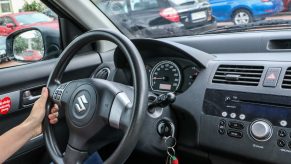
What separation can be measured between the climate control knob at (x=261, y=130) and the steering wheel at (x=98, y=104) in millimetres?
571

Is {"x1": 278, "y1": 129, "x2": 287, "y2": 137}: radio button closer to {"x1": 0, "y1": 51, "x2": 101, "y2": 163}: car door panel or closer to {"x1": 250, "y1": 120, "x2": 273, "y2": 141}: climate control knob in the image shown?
{"x1": 250, "y1": 120, "x2": 273, "y2": 141}: climate control knob

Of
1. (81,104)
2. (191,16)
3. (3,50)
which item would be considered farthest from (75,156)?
(191,16)

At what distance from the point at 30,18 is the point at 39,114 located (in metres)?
1.01

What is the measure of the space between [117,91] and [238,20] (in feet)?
3.96

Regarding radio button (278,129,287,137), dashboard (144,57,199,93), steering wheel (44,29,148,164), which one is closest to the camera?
steering wheel (44,29,148,164)

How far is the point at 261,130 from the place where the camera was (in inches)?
68.4

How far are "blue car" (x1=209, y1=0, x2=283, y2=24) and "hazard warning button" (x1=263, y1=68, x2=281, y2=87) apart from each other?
0.64m

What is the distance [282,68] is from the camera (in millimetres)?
1813

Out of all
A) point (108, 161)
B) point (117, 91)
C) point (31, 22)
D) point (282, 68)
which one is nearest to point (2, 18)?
point (31, 22)

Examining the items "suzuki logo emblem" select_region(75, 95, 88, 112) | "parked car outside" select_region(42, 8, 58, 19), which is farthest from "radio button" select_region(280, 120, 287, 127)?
"parked car outside" select_region(42, 8, 58, 19)

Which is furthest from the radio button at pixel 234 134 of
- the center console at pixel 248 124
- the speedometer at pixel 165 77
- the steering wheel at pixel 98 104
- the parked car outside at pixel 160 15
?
the parked car outside at pixel 160 15

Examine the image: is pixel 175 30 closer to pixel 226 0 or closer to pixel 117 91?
pixel 226 0

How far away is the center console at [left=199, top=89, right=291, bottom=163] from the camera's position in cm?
170

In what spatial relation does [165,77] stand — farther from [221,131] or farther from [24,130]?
[24,130]
